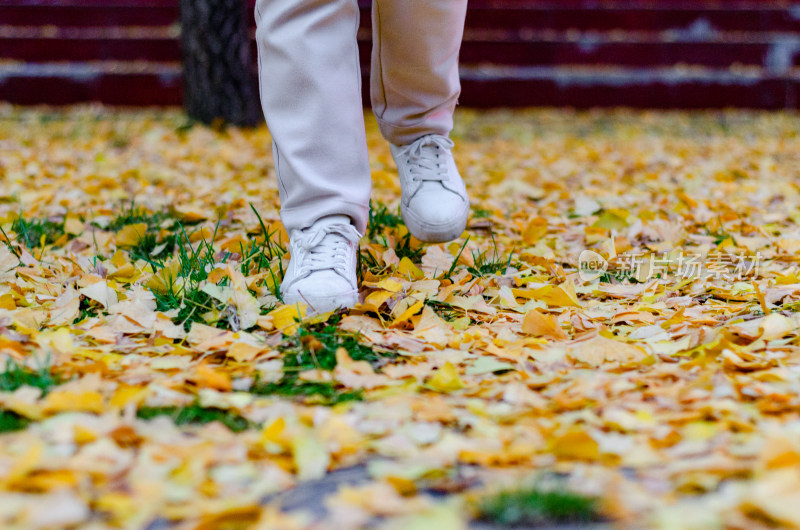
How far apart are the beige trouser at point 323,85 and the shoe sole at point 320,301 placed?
0.18m

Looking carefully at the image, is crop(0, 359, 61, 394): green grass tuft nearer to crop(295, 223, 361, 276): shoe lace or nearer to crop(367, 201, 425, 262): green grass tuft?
crop(295, 223, 361, 276): shoe lace

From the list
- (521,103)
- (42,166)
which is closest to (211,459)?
(42,166)

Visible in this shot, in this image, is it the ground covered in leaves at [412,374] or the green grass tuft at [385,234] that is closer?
the ground covered in leaves at [412,374]

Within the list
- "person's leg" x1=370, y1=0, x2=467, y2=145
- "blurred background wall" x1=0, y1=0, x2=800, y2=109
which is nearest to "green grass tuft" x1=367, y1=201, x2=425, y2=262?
"person's leg" x1=370, y1=0, x2=467, y2=145

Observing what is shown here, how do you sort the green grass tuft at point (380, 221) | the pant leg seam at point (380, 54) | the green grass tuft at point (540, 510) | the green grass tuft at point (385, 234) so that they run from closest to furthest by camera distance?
1. the green grass tuft at point (540, 510)
2. the pant leg seam at point (380, 54)
3. the green grass tuft at point (385, 234)
4. the green grass tuft at point (380, 221)

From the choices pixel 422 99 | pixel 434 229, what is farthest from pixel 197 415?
A: pixel 422 99

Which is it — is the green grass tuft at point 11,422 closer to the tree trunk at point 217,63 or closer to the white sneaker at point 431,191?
the white sneaker at point 431,191

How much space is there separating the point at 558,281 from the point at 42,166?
102 inches

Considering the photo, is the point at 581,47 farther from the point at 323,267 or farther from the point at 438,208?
the point at 323,267

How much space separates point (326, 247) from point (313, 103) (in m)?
0.30

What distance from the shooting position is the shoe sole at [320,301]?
1.54 m

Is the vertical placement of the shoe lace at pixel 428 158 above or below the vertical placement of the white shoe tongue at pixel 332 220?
above

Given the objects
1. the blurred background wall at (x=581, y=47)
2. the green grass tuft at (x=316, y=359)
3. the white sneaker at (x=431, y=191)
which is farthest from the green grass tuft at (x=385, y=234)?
the blurred background wall at (x=581, y=47)

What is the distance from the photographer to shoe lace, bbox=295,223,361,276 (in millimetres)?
1602
